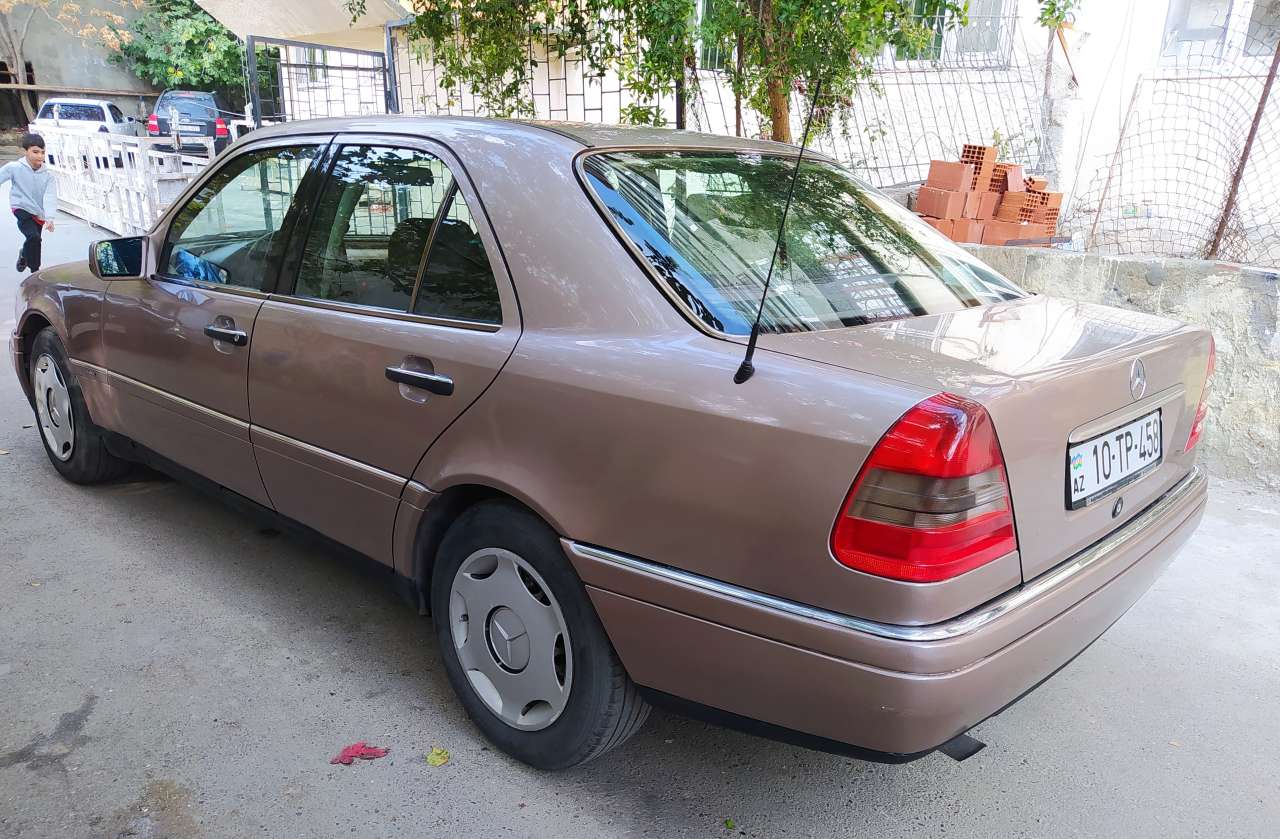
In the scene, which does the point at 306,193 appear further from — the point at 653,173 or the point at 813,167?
the point at 813,167

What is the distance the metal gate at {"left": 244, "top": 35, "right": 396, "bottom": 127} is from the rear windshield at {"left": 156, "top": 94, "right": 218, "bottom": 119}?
11764 millimetres

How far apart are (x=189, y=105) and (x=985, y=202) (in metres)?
22.5

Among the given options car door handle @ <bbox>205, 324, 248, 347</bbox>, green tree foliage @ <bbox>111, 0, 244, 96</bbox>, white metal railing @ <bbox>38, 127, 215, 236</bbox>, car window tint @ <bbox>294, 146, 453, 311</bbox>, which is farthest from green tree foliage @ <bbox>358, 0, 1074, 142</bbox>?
green tree foliage @ <bbox>111, 0, 244, 96</bbox>

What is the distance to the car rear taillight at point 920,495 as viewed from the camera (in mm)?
1817

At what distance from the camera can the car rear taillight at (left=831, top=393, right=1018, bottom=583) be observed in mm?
1817

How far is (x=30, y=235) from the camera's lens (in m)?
9.34

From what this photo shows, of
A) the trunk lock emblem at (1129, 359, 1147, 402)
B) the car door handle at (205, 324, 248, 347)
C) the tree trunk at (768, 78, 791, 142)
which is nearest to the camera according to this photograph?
the trunk lock emblem at (1129, 359, 1147, 402)

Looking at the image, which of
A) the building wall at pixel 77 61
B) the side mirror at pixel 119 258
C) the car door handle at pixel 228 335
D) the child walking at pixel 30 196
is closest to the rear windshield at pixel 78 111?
the building wall at pixel 77 61

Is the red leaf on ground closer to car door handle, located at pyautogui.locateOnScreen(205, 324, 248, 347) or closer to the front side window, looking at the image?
car door handle, located at pyautogui.locateOnScreen(205, 324, 248, 347)

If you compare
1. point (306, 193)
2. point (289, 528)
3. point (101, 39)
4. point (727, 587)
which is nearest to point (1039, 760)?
point (727, 587)

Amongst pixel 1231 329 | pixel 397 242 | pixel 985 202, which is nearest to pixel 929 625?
pixel 397 242

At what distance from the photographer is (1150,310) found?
498 centimetres

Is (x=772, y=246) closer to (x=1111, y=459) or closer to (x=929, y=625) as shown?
(x=1111, y=459)

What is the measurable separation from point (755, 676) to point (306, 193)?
6.97 feet
